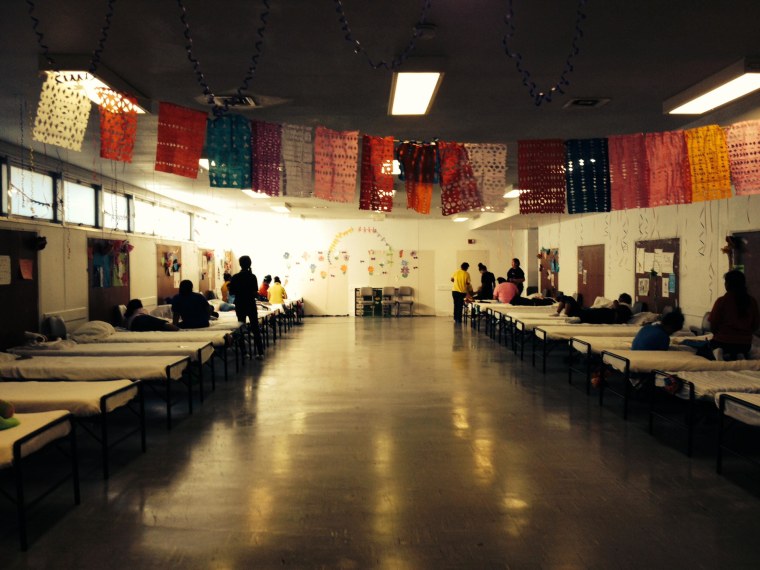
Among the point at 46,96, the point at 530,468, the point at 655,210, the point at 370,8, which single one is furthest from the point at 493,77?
the point at 655,210

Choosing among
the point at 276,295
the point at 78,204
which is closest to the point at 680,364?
the point at 78,204

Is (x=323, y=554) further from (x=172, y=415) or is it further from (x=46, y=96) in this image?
(x=46, y=96)

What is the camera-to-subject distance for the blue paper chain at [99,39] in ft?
11.7

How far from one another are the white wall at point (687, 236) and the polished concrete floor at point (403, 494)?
→ 9.46 ft

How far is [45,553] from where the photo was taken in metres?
3.21

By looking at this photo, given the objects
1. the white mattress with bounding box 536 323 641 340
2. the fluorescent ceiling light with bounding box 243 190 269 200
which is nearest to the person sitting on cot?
the fluorescent ceiling light with bounding box 243 190 269 200

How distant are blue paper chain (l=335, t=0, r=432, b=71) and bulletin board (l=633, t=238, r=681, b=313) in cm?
646

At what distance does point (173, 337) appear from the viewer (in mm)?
7938

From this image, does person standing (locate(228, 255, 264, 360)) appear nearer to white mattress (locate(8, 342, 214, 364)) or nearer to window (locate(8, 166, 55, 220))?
white mattress (locate(8, 342, 214, 364))

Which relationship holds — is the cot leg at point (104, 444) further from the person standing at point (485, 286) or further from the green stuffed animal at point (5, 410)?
the person standing at point (485, 286)

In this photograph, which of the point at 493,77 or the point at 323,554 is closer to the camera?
the point at 323,554

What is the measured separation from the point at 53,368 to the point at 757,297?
7949mm

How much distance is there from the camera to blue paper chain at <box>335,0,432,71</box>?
3.61m

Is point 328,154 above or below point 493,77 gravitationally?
below
